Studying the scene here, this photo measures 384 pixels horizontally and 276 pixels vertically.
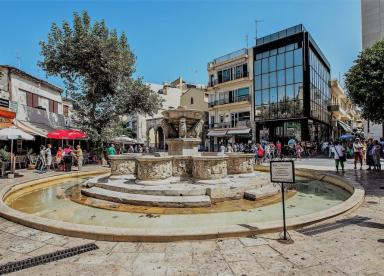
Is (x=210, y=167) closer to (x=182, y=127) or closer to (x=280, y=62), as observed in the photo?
(x=182, y=127)

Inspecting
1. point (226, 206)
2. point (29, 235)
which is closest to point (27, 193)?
point (29, 235)

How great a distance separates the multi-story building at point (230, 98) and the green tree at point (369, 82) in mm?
22597

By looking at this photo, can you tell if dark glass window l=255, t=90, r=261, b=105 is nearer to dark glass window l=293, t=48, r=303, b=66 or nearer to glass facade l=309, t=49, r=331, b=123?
dark glass window l=293, t=48, r=303, b=66

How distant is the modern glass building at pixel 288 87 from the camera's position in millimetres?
29844

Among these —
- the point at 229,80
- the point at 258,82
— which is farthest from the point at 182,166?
the point at 229,80

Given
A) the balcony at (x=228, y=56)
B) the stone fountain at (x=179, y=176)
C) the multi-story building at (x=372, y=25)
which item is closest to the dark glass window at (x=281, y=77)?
the balcony at (x=228, y=56)

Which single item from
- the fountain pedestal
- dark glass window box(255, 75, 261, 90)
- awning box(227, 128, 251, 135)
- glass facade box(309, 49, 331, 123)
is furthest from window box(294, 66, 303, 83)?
the fountain pedestal

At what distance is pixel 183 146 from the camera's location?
968 cm

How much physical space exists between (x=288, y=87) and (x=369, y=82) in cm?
2129

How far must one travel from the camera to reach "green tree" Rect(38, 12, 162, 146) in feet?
59.0

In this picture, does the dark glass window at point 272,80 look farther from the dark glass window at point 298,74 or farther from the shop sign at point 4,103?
the shop sign at point 4,103

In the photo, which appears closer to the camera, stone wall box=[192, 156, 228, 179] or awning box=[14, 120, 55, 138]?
stone wall box=[192, 156, 228, 179]

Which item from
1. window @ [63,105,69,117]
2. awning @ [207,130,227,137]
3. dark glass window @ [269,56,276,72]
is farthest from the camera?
awning @ [207,130,227,137]

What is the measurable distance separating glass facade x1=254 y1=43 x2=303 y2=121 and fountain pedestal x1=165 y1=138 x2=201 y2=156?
23589mm
